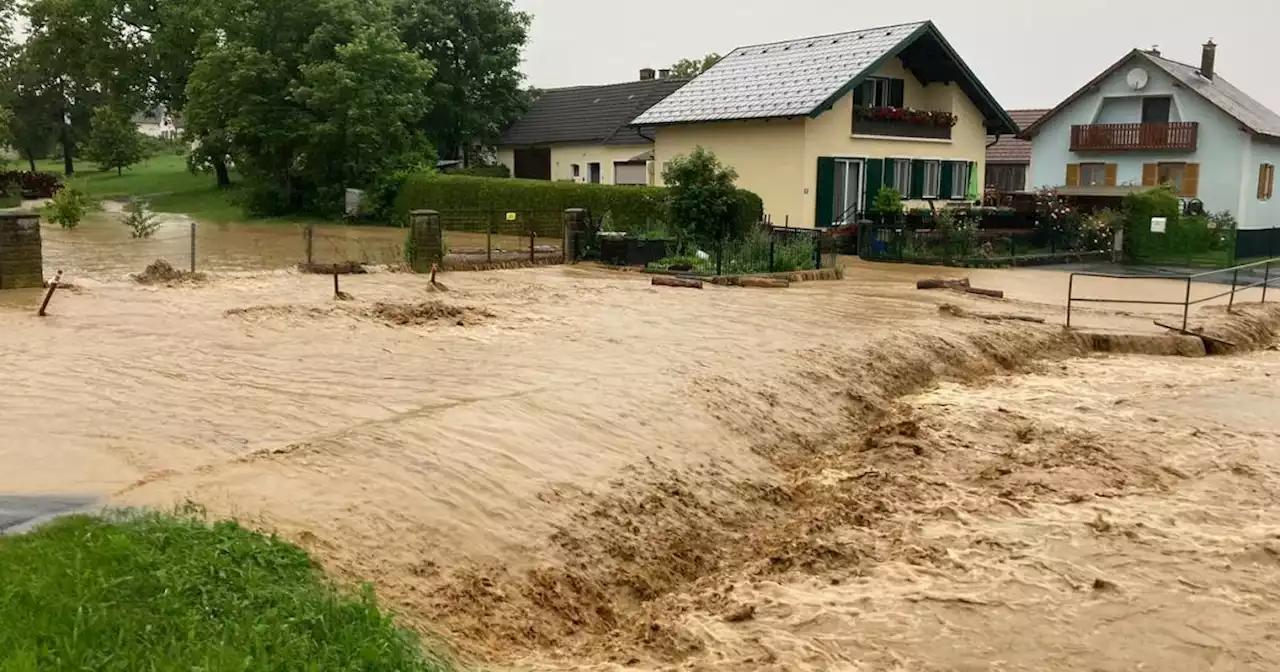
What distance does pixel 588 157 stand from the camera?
4231 cm

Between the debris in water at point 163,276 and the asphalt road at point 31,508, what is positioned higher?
the debris in water at point 163,276

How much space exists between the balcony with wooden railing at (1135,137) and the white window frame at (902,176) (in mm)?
10864

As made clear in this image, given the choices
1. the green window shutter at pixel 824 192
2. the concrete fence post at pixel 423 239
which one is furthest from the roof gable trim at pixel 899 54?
the concrete fence post at pixel 423 239

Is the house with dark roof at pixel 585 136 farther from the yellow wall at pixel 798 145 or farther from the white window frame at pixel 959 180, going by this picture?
the white window frame at pixel 959 180

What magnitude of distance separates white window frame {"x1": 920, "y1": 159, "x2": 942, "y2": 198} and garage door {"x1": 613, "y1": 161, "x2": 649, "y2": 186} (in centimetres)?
930

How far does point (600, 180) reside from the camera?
41.9m

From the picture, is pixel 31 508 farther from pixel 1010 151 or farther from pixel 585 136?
pixel 1010 151

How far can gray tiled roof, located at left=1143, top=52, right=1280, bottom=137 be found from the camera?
118ft

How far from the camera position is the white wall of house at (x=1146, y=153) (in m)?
36.3

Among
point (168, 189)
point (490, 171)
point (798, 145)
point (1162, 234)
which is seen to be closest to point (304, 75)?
point (490, 171)

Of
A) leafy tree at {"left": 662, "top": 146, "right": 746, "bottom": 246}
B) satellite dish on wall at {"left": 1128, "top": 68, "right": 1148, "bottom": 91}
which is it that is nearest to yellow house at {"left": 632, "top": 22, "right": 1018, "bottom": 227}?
satellite dish on wall at {"left": 1128, "top": 68, "right": 1148, "bottom": 91}

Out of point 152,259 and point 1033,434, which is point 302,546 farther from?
point 152,259

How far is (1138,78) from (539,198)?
878 inches

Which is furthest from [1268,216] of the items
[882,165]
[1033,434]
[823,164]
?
[1033,434]
